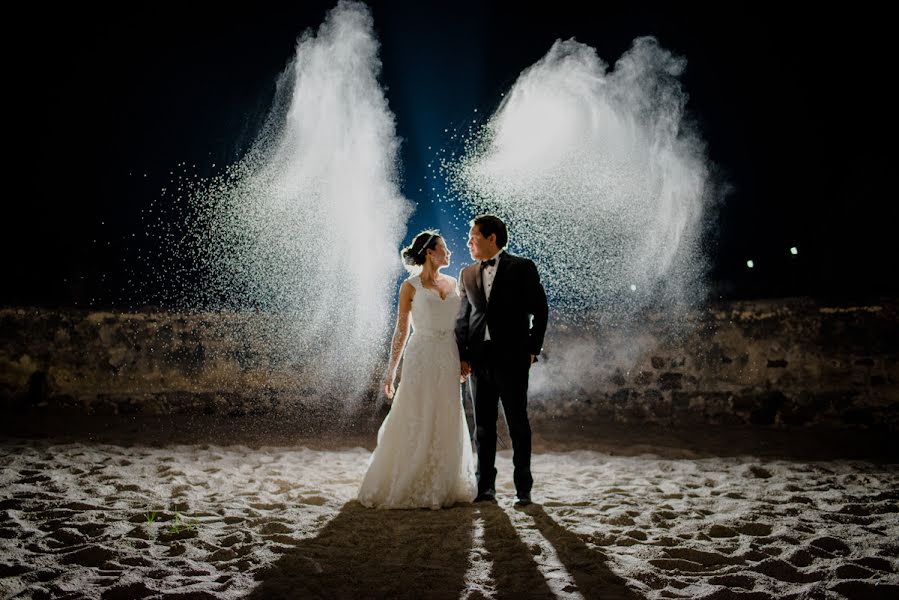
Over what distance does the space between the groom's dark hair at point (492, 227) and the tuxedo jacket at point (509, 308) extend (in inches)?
5.2

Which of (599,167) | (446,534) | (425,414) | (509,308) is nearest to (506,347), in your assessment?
(509,308)

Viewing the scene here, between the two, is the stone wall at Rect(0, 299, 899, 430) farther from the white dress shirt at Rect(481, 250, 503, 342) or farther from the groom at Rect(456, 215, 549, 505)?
the white dress shirt at Rect(481, 250, 503, 342)

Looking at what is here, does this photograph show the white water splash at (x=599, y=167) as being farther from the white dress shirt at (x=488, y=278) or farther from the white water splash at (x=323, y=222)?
the white dress shirt at (x=488, y=278)

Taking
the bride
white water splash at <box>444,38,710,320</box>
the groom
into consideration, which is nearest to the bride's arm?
the bride

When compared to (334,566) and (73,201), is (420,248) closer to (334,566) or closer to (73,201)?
(334,566)

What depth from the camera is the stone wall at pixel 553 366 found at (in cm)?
619

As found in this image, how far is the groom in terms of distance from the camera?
3.45 m

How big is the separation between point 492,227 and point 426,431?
4.92ft

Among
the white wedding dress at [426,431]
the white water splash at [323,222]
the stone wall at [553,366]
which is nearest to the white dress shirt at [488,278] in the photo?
the white wedding dress at [426,431]

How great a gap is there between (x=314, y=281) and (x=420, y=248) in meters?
4.40

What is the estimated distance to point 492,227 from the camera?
11.9 feet

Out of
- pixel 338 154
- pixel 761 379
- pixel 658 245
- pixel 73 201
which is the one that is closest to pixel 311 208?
pixel 338 154

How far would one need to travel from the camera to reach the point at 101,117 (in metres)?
16.5

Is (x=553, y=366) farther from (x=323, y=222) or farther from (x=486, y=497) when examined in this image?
(x=323, y=222)
